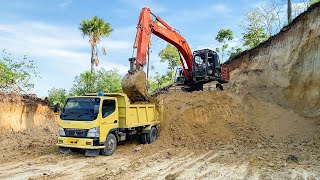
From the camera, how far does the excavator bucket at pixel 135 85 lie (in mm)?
13500

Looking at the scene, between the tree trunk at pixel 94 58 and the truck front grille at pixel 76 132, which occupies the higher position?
the tree trunk at pixel 94 58

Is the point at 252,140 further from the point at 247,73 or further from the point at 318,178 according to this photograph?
the point at 247,73

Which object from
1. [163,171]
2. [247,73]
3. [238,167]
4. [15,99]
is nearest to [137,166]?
[163,171]

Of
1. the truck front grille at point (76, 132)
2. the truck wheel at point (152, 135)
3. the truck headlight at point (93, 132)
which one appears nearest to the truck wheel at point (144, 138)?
the truck wheel at point (152, 135)

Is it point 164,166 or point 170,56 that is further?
point 170,56

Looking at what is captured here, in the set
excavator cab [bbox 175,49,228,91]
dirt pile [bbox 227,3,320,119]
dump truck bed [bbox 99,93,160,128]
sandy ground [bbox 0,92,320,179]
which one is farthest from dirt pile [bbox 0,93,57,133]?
dirt pile [bbox 227,3,320,119]

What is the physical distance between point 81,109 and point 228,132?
6.55m

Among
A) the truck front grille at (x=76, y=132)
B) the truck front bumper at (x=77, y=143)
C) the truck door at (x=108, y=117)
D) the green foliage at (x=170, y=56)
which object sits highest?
the green foliage at (x=170, y=56)

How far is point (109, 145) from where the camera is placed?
11.6 meters

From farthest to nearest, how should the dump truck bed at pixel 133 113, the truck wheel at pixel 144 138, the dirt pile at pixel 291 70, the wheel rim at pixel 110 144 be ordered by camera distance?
the dirt pile at pixel 291 70 → the truck wheel at pixel 144 138 → the dump truck bed at pixel 133 113 → the wheel rim at pixel 110 144

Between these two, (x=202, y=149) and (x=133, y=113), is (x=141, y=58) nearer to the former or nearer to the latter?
(x=133, y=113)

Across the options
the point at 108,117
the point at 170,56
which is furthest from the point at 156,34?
the point at 170,56

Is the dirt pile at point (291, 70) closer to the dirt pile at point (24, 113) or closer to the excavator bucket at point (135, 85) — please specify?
the excavator bucket at point (135, 85)

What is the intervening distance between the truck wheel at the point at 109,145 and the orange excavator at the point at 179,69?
2560mm
